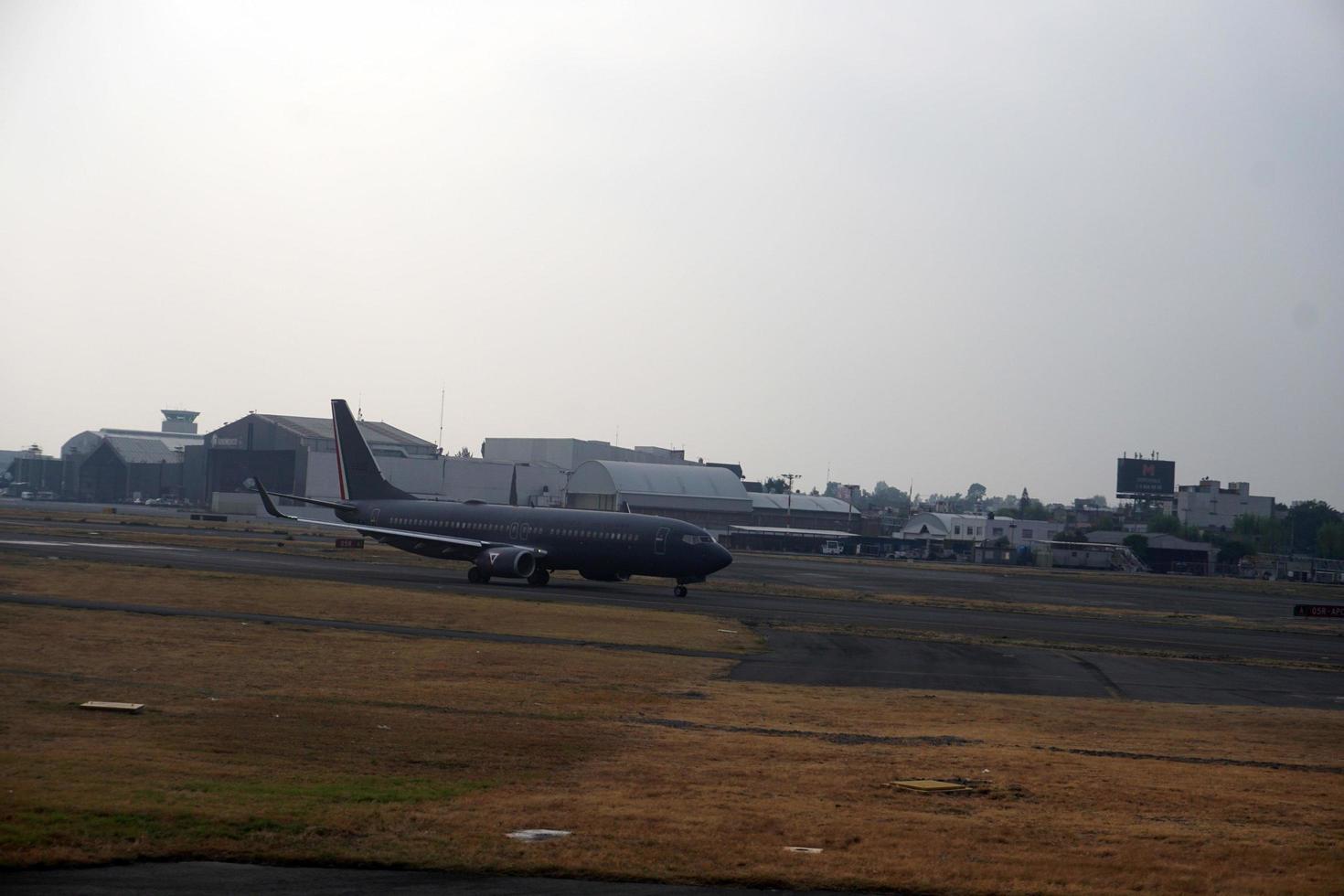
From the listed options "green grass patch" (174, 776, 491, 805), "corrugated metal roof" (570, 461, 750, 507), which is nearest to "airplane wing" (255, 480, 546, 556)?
"green grass patch" (174, 776, 491, 805)

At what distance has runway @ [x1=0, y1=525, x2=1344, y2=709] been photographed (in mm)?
35438

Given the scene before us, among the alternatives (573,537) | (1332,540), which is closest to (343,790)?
(573,537)

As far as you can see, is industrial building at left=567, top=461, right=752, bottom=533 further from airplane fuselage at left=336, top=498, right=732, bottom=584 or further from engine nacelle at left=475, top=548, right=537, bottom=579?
engine nacelle at left=475, top=548, right=537, bottom=579

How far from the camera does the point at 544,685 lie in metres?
28.4

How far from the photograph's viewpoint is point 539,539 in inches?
2537

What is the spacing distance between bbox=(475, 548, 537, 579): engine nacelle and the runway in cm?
130

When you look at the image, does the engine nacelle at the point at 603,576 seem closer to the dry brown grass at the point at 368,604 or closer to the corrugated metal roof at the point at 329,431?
the dry brown grass at the point at 368,604

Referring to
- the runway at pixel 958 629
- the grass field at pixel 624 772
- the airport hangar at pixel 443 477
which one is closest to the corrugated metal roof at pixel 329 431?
the airport hangar at pixel 443 477

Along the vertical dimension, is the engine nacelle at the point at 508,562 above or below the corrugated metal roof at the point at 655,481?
below

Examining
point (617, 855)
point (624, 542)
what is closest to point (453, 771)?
point (617, 855)

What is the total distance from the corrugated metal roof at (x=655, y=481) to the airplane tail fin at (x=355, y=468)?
89.0 m

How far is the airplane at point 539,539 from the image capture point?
60875 mm

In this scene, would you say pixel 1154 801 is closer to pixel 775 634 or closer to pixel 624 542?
pixel 775 634

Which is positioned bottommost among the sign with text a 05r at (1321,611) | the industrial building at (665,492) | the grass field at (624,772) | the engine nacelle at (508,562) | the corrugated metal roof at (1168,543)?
the grass field at (624,772)
